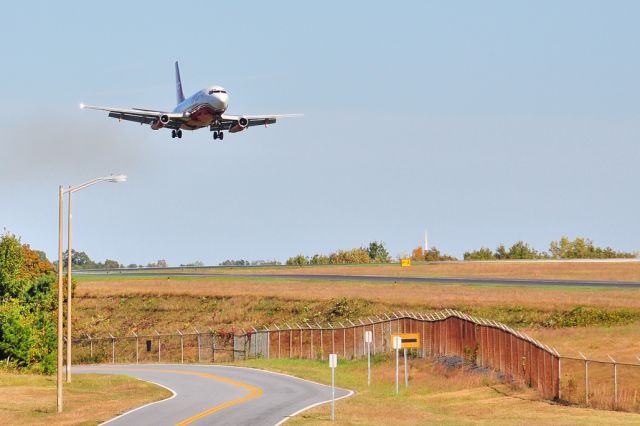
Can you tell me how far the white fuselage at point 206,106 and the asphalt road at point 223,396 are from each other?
16610 mm

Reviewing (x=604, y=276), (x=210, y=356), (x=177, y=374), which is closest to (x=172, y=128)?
(x=177, y=374)

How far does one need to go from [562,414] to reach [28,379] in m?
36.9

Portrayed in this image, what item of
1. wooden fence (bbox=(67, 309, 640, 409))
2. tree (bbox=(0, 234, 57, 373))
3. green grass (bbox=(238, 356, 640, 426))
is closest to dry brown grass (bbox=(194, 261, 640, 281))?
wooden fence (bbox=(67, 309, 640, 409))

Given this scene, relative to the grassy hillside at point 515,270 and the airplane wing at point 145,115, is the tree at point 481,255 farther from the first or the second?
the airplane wing at point 145,115

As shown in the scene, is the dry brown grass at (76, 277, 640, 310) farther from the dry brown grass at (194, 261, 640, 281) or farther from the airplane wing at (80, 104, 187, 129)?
the airplane wing at (80, 104, 187, 129)

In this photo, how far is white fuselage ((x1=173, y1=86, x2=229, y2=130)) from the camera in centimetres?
7394

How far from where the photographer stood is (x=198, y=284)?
128 meters

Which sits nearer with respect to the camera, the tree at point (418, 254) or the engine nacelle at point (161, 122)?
the engine nacelle at point (161, 122)

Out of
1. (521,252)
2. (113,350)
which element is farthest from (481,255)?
(113,350)

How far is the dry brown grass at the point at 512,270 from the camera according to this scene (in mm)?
117875

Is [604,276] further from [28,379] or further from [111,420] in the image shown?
[111,420]

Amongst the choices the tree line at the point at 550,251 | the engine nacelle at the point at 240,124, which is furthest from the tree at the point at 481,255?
the engine nacelle at the point at 240,124

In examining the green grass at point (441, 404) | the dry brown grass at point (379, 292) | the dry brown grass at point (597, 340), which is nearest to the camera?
the green grass at point (441, 404)

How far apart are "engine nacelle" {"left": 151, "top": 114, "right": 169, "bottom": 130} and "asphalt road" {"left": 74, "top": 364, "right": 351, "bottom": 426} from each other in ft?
53.9
